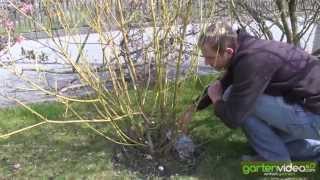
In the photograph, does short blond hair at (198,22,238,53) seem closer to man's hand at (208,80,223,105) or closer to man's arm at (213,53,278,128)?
man's arm at (213,53,278,128)

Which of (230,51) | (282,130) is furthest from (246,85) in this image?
(282,130)

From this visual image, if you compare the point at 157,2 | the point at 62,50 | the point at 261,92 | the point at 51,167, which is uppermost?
the point at 157,2

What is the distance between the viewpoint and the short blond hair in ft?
10.5

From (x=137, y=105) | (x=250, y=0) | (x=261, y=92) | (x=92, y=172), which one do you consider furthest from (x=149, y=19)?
(x=250, y=0)

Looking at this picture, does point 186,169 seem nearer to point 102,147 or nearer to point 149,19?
point 102,147

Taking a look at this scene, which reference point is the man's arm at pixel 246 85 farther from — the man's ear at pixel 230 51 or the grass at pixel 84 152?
the grass at pixel 84 152

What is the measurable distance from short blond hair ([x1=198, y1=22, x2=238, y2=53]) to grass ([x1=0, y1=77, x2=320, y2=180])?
2.72 ft

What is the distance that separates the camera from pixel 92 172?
3.58 m

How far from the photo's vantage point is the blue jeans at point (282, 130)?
329cm

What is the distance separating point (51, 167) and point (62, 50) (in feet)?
3.14

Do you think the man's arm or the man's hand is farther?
the man's hand

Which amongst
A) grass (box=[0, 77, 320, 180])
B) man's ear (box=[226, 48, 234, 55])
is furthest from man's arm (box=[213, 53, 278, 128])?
grass (box=[0, 77, 320, 180])

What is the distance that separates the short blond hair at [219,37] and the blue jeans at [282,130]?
1.20 ft

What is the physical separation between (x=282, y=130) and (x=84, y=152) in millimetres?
1356
